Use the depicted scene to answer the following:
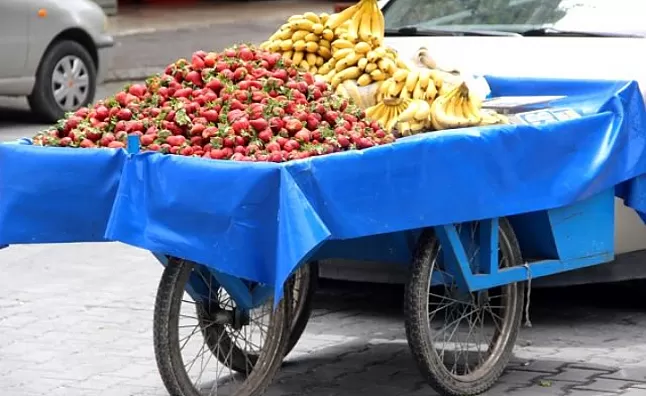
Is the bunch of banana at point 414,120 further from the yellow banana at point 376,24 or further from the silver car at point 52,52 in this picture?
the silver car at point 52,52

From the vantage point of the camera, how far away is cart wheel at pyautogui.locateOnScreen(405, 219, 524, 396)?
221 inches

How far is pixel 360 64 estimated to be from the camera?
633cm

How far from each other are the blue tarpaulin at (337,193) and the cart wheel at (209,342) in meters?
0.30

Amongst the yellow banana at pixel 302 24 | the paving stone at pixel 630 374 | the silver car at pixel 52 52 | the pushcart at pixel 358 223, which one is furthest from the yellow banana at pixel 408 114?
the silver car at pixel 52 52

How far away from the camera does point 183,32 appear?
20.4m

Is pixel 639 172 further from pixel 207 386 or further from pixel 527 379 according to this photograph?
pixel 207 386

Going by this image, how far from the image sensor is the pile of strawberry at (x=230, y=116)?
17.4ft

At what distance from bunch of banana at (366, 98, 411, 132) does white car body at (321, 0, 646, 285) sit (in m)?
0.75

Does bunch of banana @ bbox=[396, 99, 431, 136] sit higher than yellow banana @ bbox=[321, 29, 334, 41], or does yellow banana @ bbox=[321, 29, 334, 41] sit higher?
yellow banana @ bbox=[321, 29, 334, 41]

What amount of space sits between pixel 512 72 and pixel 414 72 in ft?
3.38

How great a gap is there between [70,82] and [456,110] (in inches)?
331

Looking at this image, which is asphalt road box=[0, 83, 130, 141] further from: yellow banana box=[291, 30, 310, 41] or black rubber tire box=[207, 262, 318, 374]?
black rubber tire box=[207, 262, 318, 374]

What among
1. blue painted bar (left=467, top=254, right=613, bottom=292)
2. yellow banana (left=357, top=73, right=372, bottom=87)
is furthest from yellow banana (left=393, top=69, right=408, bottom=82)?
blue painted bar (left=467, top=254, right=613, bottom=292)

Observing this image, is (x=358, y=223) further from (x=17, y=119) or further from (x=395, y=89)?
(x=17, y=119)
